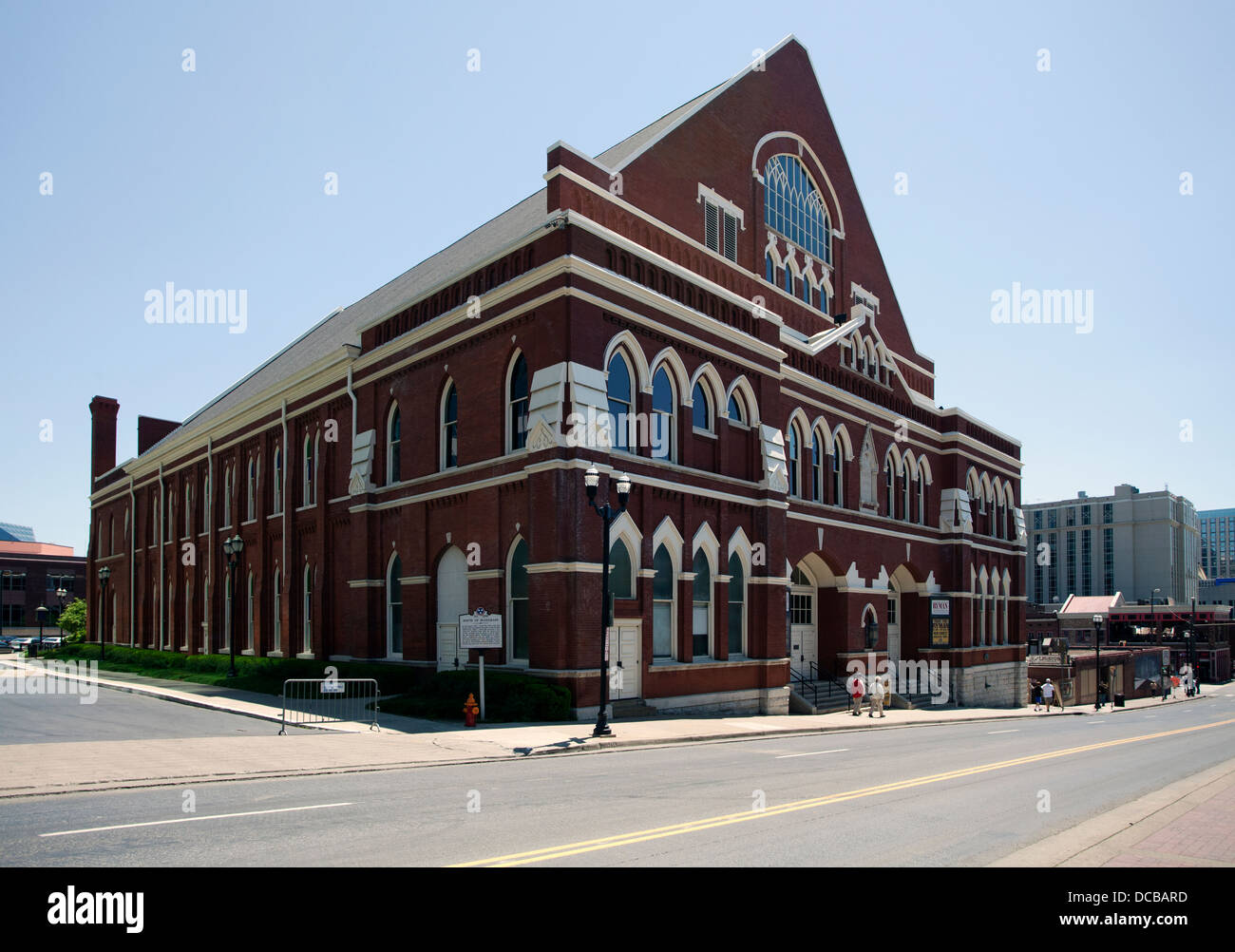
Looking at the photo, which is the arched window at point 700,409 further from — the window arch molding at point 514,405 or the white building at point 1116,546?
the white building at point 1116,546

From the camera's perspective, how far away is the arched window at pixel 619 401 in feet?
76.7

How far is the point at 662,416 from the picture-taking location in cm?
2481

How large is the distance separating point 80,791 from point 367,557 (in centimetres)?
1718

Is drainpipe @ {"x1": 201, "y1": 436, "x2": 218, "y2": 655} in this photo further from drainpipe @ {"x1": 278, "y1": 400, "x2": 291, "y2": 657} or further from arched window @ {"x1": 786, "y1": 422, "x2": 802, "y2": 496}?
arched window @ {"x1": 786, "y1": 422, "x2": 802, "y2": 496}

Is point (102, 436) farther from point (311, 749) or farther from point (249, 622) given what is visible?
point (311, 749)

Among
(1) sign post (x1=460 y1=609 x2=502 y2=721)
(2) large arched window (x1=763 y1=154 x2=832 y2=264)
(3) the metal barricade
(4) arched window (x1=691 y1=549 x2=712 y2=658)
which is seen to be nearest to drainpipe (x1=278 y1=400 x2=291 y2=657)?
(3) the metal barricade

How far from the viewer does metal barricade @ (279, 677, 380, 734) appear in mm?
20234

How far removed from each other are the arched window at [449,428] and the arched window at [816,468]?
1388cm

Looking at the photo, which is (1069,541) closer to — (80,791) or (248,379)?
(248,379)

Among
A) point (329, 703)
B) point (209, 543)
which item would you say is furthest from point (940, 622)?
point (209, 543)

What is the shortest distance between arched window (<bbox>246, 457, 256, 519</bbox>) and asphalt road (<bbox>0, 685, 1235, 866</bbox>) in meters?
27.1

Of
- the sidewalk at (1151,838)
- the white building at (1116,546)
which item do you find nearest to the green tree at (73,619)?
the sidewalk at (1151,838)

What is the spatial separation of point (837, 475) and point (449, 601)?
1680 cm

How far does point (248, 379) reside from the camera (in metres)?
55.8
